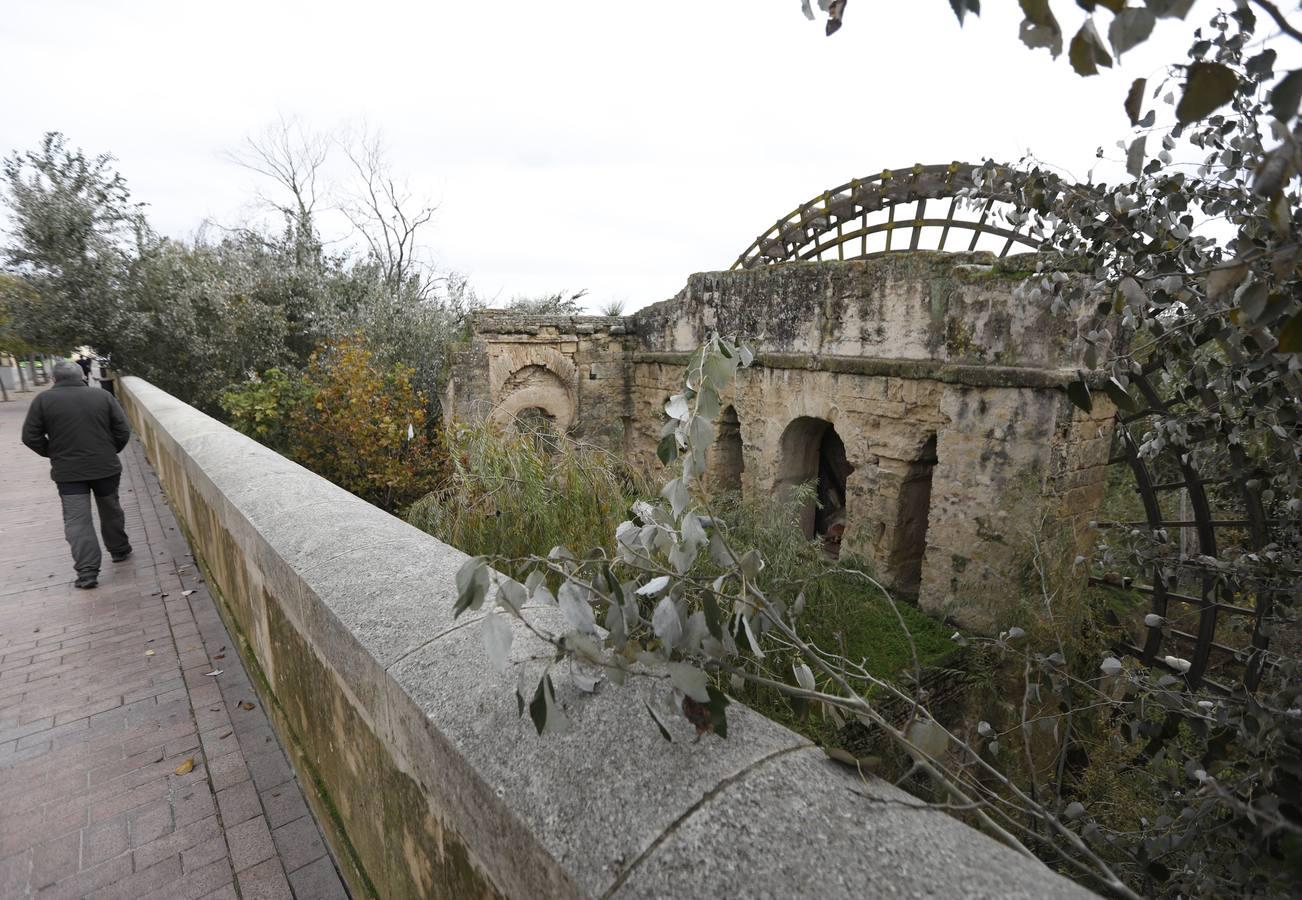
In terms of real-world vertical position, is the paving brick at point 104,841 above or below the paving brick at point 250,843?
below

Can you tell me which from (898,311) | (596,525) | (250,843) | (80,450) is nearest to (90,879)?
(250,843)

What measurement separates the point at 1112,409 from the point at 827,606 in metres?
3.21

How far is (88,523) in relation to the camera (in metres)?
4.74

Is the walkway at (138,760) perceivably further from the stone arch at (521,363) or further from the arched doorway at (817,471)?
the stone arch at (521,363)

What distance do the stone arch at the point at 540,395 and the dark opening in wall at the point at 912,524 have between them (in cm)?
523

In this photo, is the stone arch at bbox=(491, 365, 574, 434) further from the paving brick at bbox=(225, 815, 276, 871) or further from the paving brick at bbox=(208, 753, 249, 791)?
the paving brick at bbox=(225, 815, 276, 871)

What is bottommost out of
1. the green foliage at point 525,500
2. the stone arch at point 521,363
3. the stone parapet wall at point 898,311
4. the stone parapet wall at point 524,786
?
the green foliage at point 525,500

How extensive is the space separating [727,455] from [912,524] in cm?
282

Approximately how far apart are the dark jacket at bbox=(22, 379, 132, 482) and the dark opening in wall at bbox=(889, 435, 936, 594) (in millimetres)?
6958

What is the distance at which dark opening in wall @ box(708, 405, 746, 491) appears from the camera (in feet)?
28.1

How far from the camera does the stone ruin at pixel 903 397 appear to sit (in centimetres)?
525

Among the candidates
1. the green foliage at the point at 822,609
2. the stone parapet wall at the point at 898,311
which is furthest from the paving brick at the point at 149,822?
the stone parapet wall at the point at 898,311

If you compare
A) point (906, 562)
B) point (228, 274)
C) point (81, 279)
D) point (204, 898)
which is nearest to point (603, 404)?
point (906, 562)

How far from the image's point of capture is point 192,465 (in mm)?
4016
